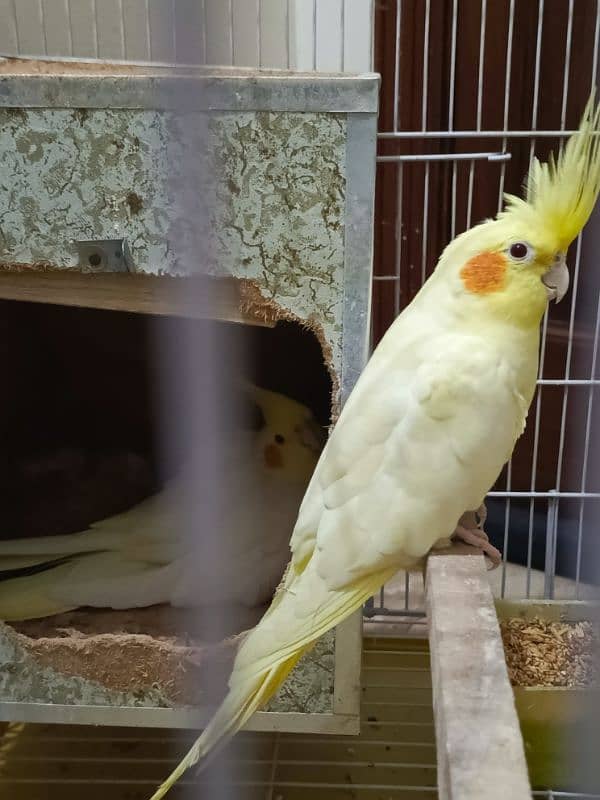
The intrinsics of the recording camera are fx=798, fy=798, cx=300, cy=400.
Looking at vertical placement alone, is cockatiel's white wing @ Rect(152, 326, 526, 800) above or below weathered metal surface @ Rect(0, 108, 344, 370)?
below

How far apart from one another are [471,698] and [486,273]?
428 millimetres

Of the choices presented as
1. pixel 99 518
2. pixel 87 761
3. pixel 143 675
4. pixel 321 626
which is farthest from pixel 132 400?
pixel 321 626

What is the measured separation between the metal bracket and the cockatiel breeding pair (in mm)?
291

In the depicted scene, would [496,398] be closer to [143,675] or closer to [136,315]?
[143,675]

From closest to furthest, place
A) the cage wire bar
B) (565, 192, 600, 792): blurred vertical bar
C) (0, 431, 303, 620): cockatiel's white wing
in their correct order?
(565, 192, 600, 792): blurred vertical bar, (0, 431, 303, 620): cockatiel's white wing, the cage wire bar

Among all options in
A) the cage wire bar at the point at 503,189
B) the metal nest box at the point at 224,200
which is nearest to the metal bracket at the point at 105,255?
the metal nest box at the point at 224,200

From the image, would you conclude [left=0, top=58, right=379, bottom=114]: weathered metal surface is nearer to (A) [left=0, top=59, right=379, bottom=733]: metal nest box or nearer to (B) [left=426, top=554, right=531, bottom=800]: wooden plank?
(A) [left=0, top=59, right=379, bottom=733]: metal nest box

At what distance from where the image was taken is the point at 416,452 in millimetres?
734

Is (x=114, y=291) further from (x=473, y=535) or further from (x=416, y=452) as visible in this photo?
(x=473, y=535)

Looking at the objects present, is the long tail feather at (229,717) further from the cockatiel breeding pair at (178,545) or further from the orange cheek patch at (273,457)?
the orange cheek patch at (273,457)

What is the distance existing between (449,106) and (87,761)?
1.16 m

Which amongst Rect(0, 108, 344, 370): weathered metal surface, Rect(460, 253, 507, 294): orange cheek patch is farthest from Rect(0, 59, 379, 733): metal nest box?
Rect(460, 253, 507, 294): orange cheek patch

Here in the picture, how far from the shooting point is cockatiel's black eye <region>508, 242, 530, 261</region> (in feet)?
2.49

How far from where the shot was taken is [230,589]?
94cm
